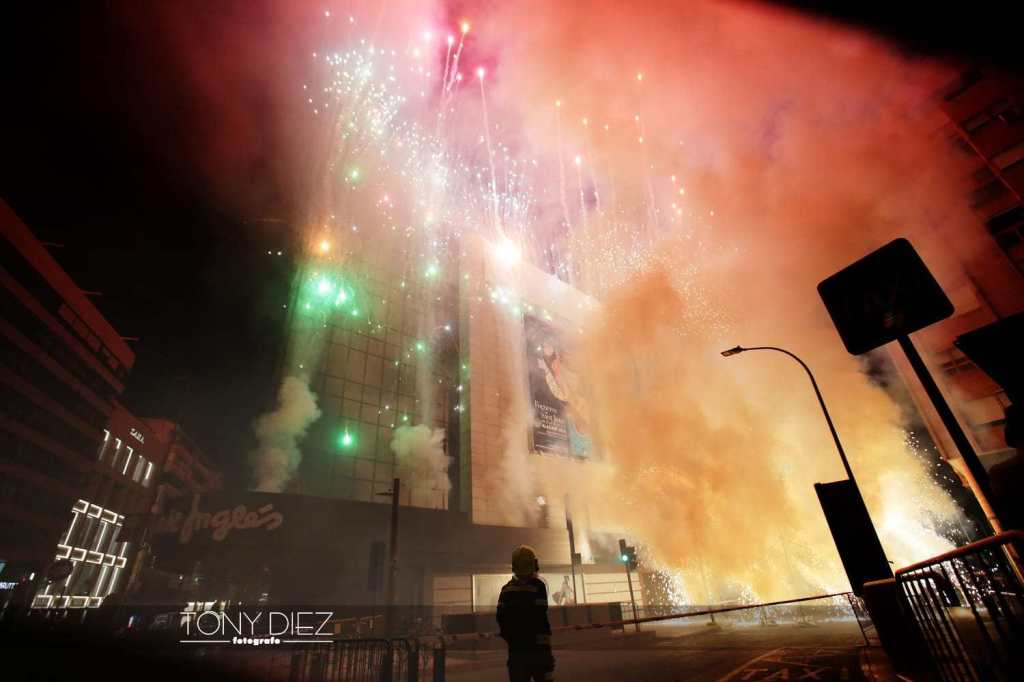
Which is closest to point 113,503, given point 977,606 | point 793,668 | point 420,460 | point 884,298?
point 420,460

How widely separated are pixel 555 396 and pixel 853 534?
103 ft

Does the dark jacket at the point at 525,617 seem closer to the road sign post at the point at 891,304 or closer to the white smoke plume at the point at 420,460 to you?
the road sign post at the point at 891,304

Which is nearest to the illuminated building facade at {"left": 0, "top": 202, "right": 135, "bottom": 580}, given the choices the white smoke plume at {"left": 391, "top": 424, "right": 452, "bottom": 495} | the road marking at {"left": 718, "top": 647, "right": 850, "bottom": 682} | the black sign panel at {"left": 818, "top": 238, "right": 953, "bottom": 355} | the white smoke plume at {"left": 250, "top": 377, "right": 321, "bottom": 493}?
the white smoke plume at {"left": 250, "top": 377, "right": 321, "bottom": 493}

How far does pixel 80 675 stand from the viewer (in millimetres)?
7516

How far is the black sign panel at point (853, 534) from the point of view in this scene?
5.88 m

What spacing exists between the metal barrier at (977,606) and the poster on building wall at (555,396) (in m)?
30.4

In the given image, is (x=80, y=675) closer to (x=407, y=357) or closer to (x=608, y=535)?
(x=407, y=357)

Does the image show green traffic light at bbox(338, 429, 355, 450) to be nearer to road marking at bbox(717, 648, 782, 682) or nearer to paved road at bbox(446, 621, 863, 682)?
paved road at bbox(446, 621, 863, 682)

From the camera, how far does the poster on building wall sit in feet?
115

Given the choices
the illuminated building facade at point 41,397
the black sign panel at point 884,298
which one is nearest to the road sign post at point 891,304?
the black sign panel at point 884,298

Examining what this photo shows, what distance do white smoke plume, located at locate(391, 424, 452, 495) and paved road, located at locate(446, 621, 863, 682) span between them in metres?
17.2

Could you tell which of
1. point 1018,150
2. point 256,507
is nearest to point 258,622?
point 256,507

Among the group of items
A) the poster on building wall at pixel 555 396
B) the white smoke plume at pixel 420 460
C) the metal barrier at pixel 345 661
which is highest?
the poster on building wall at pixel 555 396

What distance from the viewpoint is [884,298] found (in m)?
2.91
